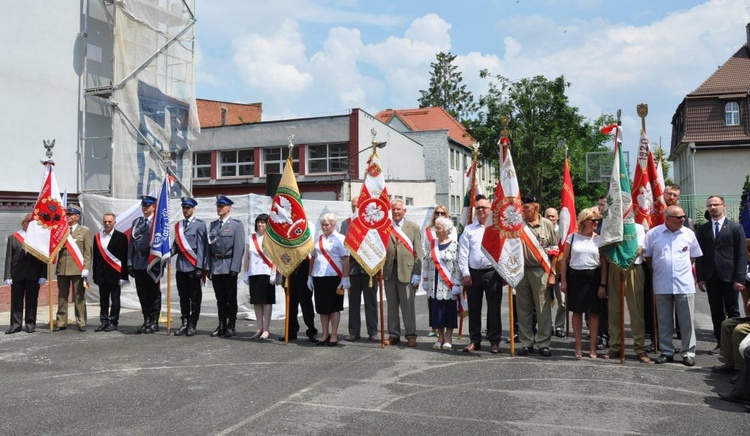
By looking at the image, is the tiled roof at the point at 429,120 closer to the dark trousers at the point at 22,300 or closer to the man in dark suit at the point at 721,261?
the dark trousers at the point at 22,300

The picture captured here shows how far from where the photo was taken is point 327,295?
9.57 meters

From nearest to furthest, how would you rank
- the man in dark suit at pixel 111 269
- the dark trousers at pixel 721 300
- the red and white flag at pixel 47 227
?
1. the dark trousers at pixel 721 300
2. the red and white flag at pixel 47 227
3. the man in dark suit at pixel 111 269

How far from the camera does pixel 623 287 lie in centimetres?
820

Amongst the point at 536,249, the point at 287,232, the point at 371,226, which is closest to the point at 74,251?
the point at 287,232

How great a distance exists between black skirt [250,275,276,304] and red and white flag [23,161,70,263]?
3.36 metres

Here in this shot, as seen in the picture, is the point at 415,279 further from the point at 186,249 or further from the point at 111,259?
the point at 111,259

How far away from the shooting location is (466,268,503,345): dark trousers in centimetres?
900

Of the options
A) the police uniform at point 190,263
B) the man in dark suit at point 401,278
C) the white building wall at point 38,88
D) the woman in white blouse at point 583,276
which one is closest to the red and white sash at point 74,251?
the police uniform at point 190,263

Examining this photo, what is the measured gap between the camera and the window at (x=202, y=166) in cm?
3928

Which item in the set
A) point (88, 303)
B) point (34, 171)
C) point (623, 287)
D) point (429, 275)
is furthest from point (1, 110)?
point (623, 287)

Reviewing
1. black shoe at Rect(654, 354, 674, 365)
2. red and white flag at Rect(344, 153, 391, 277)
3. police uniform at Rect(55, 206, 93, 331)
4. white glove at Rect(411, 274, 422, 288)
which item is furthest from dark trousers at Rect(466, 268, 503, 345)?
police uniform at Rect(55, 206, 93, 331)

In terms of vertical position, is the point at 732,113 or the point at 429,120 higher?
the point at 429,120

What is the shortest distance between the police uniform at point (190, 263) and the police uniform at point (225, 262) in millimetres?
155

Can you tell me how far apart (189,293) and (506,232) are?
4.84m
